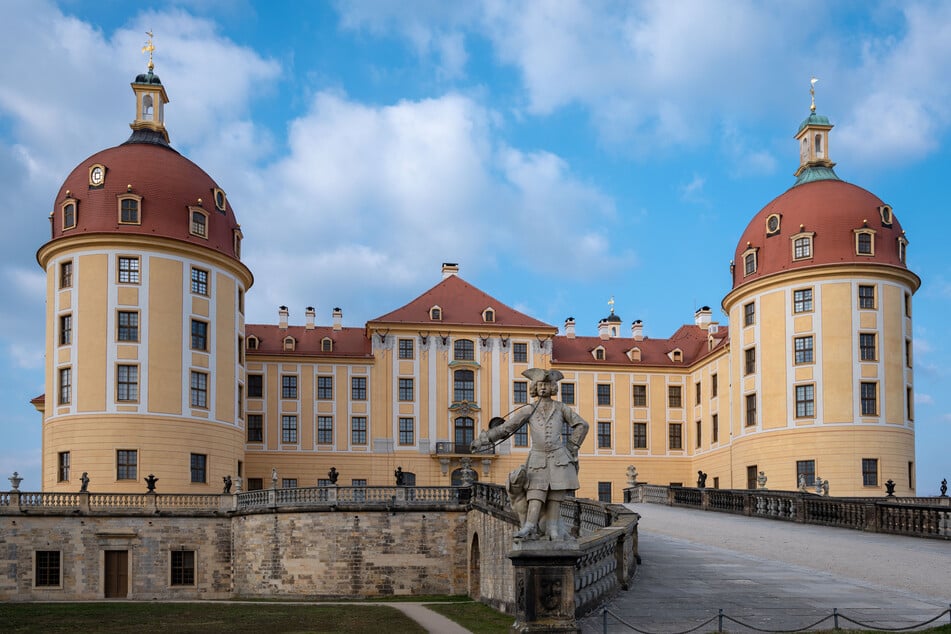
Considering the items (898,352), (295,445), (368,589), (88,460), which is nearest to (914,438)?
(898,352)

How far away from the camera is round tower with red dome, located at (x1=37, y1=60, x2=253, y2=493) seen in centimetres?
4856

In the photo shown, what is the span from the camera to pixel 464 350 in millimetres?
62938

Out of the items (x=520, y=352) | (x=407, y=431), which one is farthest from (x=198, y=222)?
(x=520, y=352)

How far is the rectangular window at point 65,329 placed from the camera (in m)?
50.1

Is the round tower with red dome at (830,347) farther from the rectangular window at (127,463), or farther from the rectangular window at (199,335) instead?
the rectangular window at (127,463)

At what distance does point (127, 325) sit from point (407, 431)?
1754 cm

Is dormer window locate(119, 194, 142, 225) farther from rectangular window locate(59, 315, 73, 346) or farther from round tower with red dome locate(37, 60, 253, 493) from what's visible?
rectangular window locate(59, 315, 73, 346)

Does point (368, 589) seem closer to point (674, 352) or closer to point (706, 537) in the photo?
point (706, 537)

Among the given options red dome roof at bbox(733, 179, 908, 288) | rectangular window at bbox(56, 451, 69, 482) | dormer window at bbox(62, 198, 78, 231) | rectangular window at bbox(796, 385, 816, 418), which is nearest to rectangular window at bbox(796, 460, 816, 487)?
rectangular window at bbox(796, 385, 816, 418)

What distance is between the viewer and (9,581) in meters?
45.3

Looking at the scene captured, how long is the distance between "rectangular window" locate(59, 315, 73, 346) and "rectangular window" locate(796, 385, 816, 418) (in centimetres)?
3125

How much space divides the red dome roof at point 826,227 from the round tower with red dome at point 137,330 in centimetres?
2458

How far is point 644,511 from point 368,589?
1059 centimetres

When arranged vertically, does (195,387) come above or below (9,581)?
above
